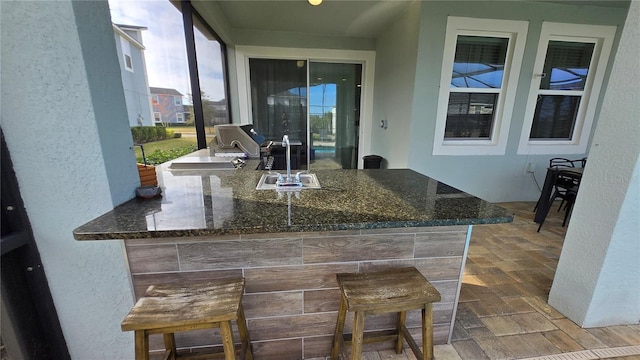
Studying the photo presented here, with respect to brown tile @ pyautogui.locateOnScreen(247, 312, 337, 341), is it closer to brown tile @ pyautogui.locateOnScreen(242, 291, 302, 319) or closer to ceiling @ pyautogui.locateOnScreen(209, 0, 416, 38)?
brown tile @ pyautogui.locateOnScreen(242, 291, 302, 319)

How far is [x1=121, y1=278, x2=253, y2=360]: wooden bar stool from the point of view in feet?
2.79

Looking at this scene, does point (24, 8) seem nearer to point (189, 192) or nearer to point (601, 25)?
point (189, 192)

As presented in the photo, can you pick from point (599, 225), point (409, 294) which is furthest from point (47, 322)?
point (599, 225)

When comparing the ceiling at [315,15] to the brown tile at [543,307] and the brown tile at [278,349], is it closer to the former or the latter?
the brown tile at [543,307]

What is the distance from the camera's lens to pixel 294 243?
3.79 ft

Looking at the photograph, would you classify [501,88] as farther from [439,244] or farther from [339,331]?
[339,331]

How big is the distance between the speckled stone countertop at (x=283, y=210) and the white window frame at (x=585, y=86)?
3.00 m

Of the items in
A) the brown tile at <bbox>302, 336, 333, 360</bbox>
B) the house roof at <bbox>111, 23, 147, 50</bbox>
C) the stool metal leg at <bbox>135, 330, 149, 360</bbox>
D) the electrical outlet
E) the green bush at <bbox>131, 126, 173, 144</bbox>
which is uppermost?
the house roof at <bbox>111, 23, 147, 50</bbox>

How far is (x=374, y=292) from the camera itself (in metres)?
1.03

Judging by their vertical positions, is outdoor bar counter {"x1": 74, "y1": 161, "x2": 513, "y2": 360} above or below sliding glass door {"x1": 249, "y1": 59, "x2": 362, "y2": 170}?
below

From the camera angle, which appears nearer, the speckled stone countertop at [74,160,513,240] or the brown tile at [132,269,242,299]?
the speckled stone countertop at [74,160,513,240]

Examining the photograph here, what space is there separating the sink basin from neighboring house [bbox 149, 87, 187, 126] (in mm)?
1088

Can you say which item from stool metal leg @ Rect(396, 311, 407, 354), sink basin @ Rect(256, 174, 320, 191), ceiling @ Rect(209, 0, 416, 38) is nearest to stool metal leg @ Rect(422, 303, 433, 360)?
stool metal leg @ Rect(396, 311, 407, 354)

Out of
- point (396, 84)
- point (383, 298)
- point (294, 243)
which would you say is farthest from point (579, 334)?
point (396, 84)
